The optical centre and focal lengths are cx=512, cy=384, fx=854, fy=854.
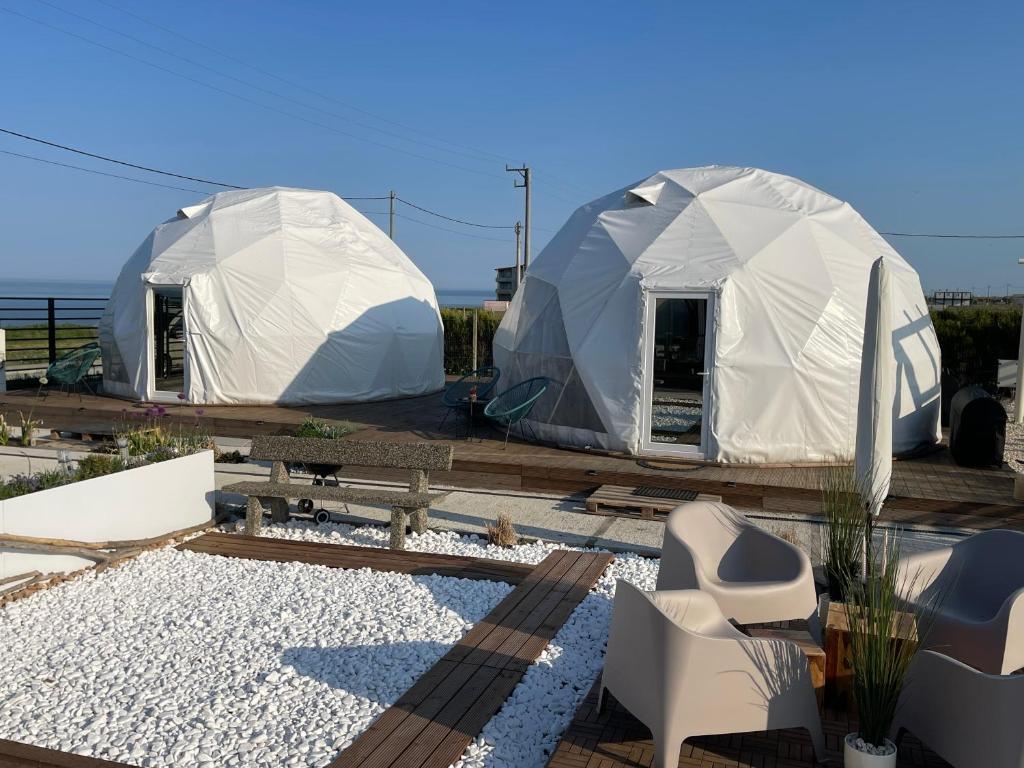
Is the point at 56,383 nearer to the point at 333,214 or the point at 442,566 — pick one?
the point at 333,214

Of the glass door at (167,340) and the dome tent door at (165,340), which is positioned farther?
the glass door at (167,340)

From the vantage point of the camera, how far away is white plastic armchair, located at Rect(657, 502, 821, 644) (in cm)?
437

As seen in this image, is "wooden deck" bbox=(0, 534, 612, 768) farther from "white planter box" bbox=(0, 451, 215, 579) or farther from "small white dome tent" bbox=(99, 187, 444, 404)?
"small white dome tent" bbox=(99, 187, 444, 404)

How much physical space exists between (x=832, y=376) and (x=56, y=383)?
1322 centimetres

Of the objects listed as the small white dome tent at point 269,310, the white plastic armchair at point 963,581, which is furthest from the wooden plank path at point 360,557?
the small white dome tent at point 269,310

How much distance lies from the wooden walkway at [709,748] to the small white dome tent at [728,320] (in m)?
6.02

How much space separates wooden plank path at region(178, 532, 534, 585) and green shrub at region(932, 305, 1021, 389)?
38.7 ft

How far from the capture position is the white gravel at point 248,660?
3674mm

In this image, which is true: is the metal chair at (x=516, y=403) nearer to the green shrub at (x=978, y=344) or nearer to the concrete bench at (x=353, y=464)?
the concrete bench at (x=353, y=464)

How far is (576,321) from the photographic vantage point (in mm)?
10305

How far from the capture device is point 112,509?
20.8ft

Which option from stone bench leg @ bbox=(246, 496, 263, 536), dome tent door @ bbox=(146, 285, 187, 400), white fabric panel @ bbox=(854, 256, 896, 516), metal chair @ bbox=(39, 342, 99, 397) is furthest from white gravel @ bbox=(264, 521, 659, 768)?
metal chair @ bbox=(39, 342, 99, 397)

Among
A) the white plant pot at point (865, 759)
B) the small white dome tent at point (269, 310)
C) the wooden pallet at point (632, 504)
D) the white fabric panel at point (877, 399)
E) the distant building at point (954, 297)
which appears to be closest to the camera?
the white plant pot at point (865, 759)

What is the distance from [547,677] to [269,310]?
10566 mm
